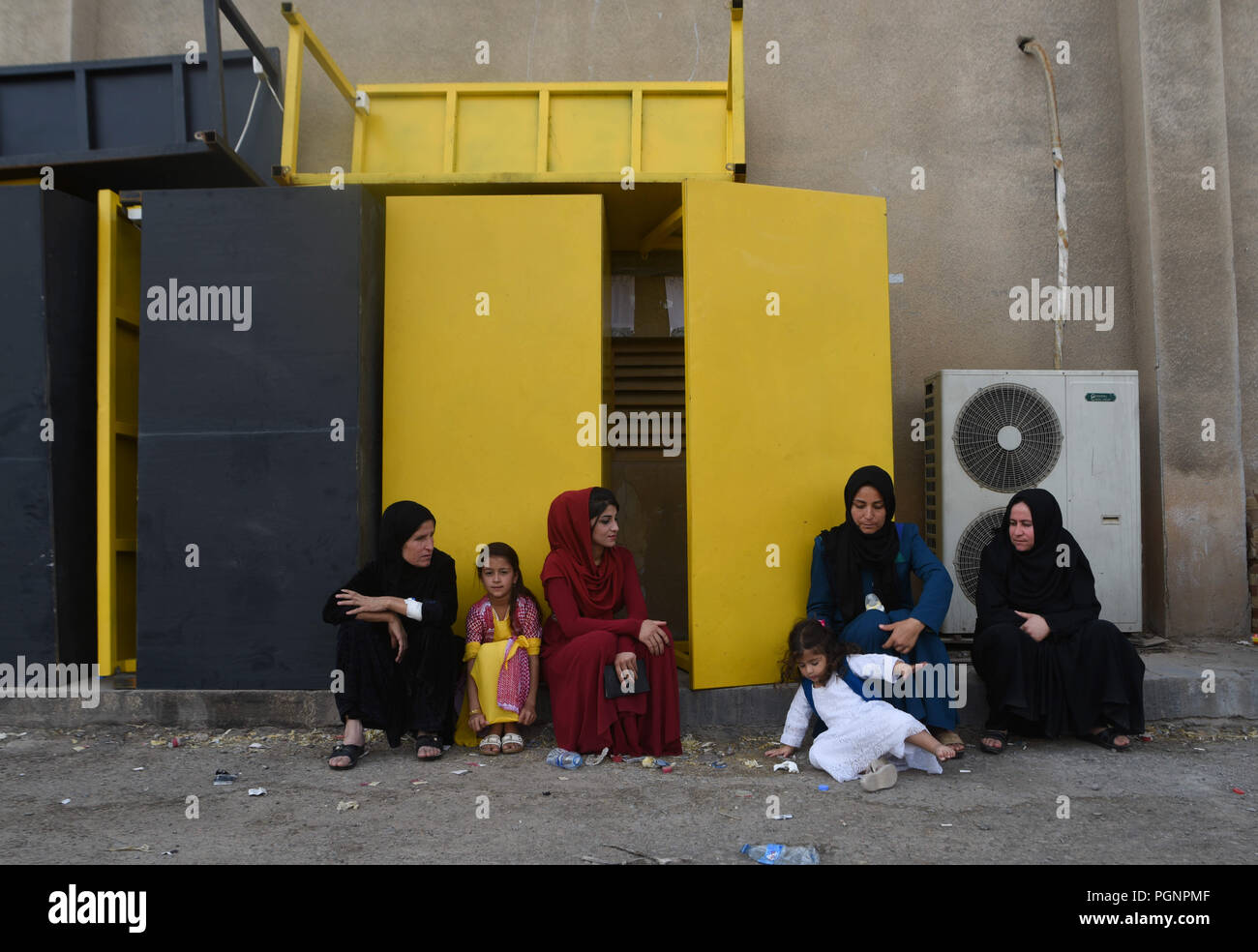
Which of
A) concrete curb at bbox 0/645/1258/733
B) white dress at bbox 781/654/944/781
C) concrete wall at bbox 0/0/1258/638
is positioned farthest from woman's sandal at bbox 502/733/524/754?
A: concrete wall at bbox 0/0/1258/638

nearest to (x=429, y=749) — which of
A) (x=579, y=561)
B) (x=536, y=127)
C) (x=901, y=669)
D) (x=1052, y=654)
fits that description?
(x=579, y=561)

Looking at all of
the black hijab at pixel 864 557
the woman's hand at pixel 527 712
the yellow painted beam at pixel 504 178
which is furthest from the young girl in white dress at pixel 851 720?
the yellow painted beam at pixel 504 178

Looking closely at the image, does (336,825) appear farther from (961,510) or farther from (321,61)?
(321,61)

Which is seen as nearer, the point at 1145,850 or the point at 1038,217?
the point at 1145,850

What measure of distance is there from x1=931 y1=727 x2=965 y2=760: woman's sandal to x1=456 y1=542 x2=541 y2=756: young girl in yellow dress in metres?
1.77

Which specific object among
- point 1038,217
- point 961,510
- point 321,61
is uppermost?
point 321,61

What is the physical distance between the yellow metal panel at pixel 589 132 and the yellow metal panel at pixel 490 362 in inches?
29.9

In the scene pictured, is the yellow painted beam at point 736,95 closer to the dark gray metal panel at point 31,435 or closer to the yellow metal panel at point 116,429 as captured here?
the yellow metal panel at point 116,429

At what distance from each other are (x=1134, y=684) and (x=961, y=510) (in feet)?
4.15

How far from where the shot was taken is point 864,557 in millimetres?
4180

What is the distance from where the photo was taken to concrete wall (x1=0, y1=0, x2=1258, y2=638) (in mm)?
5621

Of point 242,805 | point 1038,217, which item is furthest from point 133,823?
point 1038,217

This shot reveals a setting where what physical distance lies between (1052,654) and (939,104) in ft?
11.8

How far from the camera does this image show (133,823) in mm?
3135
